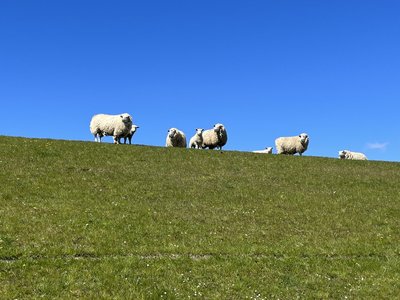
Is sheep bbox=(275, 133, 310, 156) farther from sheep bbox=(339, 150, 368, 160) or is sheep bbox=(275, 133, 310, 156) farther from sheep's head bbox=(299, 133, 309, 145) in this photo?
sheep bbox=(339, 150, 368, 160)

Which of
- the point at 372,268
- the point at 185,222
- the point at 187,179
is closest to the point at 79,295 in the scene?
the point at 185,222

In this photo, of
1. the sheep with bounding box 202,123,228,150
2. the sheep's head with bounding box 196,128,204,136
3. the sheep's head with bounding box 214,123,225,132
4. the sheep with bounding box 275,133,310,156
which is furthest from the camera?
the sheep with bounding box 275,133,310,156

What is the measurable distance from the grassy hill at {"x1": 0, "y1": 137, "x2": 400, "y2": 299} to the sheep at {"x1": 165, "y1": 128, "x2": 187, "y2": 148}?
16.2m

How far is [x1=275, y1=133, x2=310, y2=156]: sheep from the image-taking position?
203 feet

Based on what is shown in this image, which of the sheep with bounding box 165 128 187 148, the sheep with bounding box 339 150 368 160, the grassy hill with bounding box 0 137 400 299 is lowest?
the grassy hill with bounding box 0 137 400 299

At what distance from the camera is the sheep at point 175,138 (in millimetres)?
57588

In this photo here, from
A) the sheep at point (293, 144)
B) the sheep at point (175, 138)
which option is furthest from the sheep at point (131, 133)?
the sheep at point (293, 144)

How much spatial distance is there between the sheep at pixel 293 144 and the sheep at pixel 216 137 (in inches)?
334

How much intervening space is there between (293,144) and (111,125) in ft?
78.7

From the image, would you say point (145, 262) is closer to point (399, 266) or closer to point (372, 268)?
point (372, 268)

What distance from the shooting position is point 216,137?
58.8 metres

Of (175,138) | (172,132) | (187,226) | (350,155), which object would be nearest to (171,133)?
(172,132)

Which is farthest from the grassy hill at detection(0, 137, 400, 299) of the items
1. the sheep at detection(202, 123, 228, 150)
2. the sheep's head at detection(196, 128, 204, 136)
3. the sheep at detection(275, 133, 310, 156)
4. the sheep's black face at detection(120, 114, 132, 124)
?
the sheep at detection(275, 133, 310, 156)

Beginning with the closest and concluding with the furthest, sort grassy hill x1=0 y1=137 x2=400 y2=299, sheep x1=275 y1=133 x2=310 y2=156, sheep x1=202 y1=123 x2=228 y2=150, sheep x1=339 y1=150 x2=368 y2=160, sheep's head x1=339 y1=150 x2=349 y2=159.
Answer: grassy hill x1=0 y1=137 x2=400 y2=299 → sheep x1=202 y1=123 x2=228 y2=150 → sheep x1=275 y1=133 x2=310 y2=156 → sheep x1=339 y1=150 x2=368 y2=160 → sheep's head x1=339 y1=150 x2=349 y2=159
